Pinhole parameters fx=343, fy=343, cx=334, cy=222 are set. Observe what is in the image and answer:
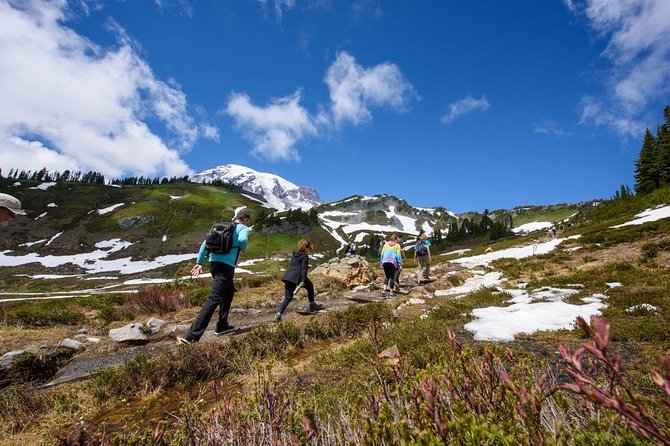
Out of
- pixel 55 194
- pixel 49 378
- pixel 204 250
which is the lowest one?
pixel 49 378

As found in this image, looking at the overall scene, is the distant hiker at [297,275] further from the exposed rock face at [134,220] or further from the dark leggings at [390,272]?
the exposed rock face at [134,220]

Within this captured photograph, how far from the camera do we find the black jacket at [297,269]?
417 inches

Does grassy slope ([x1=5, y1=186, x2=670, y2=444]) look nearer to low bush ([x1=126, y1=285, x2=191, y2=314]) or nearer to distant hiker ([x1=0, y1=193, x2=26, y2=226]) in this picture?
distant hiker ([x1=0, y1=193, x2=26, y2=226])

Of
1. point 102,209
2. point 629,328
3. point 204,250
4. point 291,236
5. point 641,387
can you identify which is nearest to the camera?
point 641,387

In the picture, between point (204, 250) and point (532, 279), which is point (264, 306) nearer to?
point (204, 250)

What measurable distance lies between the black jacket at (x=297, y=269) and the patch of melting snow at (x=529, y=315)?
494 centimetres

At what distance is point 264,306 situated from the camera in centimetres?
1394

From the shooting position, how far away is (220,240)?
24.6 ft

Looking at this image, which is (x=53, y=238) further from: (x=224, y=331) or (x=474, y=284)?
(x=474, y=284)

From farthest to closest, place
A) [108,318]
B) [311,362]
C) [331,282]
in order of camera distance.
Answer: [331,282] → [108,318] → [311,362]

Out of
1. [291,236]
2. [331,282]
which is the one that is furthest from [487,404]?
[291,236]

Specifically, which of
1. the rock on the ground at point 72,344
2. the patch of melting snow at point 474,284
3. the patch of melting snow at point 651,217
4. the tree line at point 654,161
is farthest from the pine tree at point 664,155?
the rock on the ground at point 72,344

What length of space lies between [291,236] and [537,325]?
13075cm

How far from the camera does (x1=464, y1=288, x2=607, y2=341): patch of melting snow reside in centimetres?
758
